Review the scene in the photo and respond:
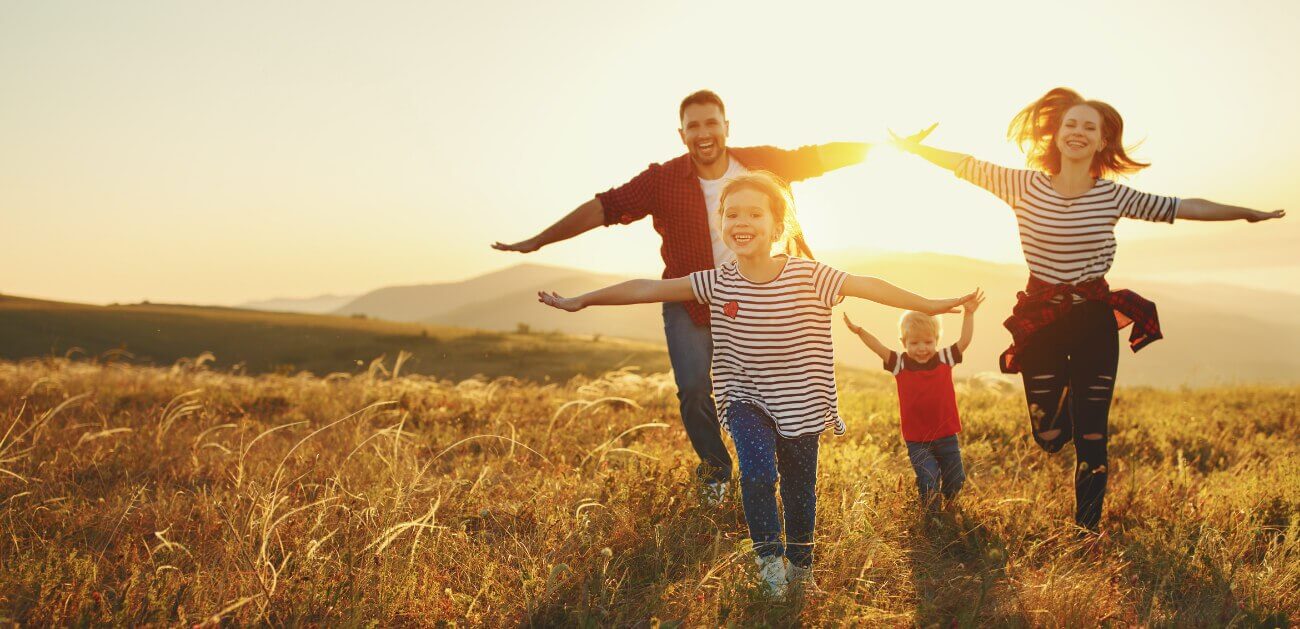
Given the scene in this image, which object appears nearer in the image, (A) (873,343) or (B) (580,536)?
(B) (580,536)

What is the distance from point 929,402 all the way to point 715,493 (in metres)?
1.63

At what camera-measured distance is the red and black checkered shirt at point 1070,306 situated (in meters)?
4.90

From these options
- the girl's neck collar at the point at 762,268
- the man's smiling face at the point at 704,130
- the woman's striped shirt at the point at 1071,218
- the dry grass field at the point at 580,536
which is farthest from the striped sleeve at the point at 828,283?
the woman's striped shirt at the point at 1071,218

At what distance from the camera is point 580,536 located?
4.17 meters

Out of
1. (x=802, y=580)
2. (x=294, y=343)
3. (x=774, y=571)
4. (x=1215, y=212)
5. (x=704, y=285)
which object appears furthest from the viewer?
(x=294, y=343)

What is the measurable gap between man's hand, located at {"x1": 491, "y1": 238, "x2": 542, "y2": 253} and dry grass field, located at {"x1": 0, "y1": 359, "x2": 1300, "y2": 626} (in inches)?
52.7

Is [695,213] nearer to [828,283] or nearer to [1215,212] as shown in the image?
[828,283]

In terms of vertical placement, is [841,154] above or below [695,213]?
above

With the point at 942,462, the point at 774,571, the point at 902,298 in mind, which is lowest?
the point at 774,571

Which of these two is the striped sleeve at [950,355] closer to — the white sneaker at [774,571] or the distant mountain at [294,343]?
the white sneaker at [774,571]

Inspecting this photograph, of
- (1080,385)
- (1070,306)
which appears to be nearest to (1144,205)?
(1070,306)

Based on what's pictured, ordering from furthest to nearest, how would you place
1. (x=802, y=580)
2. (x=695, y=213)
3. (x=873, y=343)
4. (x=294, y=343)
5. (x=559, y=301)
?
(x=294, y=343) → (x=873, y=343) → (x=695, y=213) → (x=559, y=301) → (x=802, y=580)

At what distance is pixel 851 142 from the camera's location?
5.76 metres

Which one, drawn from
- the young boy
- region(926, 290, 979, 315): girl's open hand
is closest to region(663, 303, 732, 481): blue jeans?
the young boy
